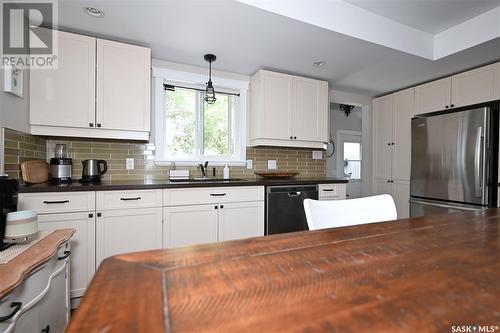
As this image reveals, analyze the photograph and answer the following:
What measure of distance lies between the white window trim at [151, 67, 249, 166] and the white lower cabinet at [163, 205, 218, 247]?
764 mm

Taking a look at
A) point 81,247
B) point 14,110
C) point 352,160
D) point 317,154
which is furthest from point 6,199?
point 352,160

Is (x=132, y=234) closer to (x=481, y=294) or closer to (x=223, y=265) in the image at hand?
(x=223, y=265)

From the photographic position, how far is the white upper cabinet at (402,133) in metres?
3.25

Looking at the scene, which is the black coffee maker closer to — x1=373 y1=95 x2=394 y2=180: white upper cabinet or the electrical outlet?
the electrical outlet

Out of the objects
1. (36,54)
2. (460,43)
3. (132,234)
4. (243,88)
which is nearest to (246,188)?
(132,234)

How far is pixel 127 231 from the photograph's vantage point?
1909mm

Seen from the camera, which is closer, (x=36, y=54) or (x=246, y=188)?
(x=36, y=54)

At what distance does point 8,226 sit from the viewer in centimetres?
106

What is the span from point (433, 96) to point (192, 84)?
2.95 metres

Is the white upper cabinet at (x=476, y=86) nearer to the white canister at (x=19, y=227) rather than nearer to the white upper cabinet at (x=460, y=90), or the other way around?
the white upper cabinet at (x=460, y=90)

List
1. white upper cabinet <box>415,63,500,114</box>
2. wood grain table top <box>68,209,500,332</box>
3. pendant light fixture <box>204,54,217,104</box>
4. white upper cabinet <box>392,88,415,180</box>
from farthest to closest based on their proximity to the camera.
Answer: white upper cabinet <box>392,88,415,180</box>, white upper cabinet <box>415,63,500,114</box>, pendant light fixture <box>204,54,217,104</box>, wood grain table top <box>68,209,500,332</box>

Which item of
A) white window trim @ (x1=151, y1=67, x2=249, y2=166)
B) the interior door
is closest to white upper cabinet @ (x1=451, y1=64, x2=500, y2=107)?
the interior door

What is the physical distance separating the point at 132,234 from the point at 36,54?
1.63 meters

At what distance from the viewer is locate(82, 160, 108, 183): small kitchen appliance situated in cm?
219
